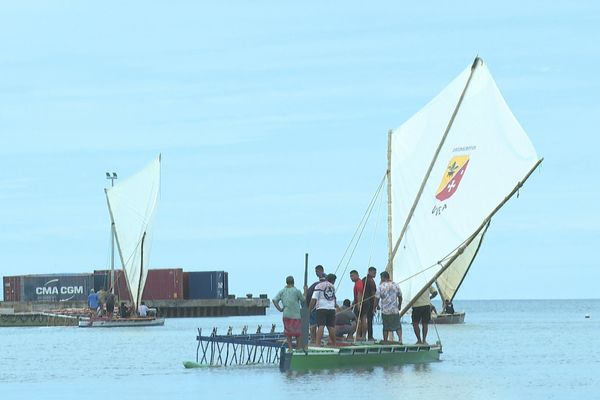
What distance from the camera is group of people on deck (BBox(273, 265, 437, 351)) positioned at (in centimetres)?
3784

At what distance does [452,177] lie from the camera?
1634 inches

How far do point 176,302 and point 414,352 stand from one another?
87879 mm

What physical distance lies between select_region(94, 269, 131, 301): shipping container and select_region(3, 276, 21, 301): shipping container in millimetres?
7149

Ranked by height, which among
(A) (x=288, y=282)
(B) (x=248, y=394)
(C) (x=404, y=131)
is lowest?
(B) (x=248, y=394)

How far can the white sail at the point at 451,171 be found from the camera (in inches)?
A: 1599

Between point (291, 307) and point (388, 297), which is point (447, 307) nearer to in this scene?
point (388, 297)

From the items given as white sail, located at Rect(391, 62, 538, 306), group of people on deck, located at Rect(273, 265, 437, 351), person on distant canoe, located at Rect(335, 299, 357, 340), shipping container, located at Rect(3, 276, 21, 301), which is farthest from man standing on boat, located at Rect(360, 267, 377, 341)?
shipping container, located at Rect(3, 276, 21, 301)

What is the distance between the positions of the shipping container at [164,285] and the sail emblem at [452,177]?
3440 inches

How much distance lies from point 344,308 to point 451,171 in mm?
4893

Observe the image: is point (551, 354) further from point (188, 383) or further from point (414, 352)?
point (188, 383)

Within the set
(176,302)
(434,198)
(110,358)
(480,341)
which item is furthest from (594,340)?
(176,302)

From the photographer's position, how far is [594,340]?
70875 millimetres

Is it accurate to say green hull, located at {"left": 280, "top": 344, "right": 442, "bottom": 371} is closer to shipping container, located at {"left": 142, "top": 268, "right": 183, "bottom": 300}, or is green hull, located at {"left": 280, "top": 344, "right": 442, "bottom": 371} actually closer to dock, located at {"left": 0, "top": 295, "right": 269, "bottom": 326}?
dock, located at {"left": 0, "top": 295, "right": 269, "bottom": 326}

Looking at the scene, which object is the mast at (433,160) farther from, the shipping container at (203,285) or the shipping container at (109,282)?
the shipping container at (203,285)
